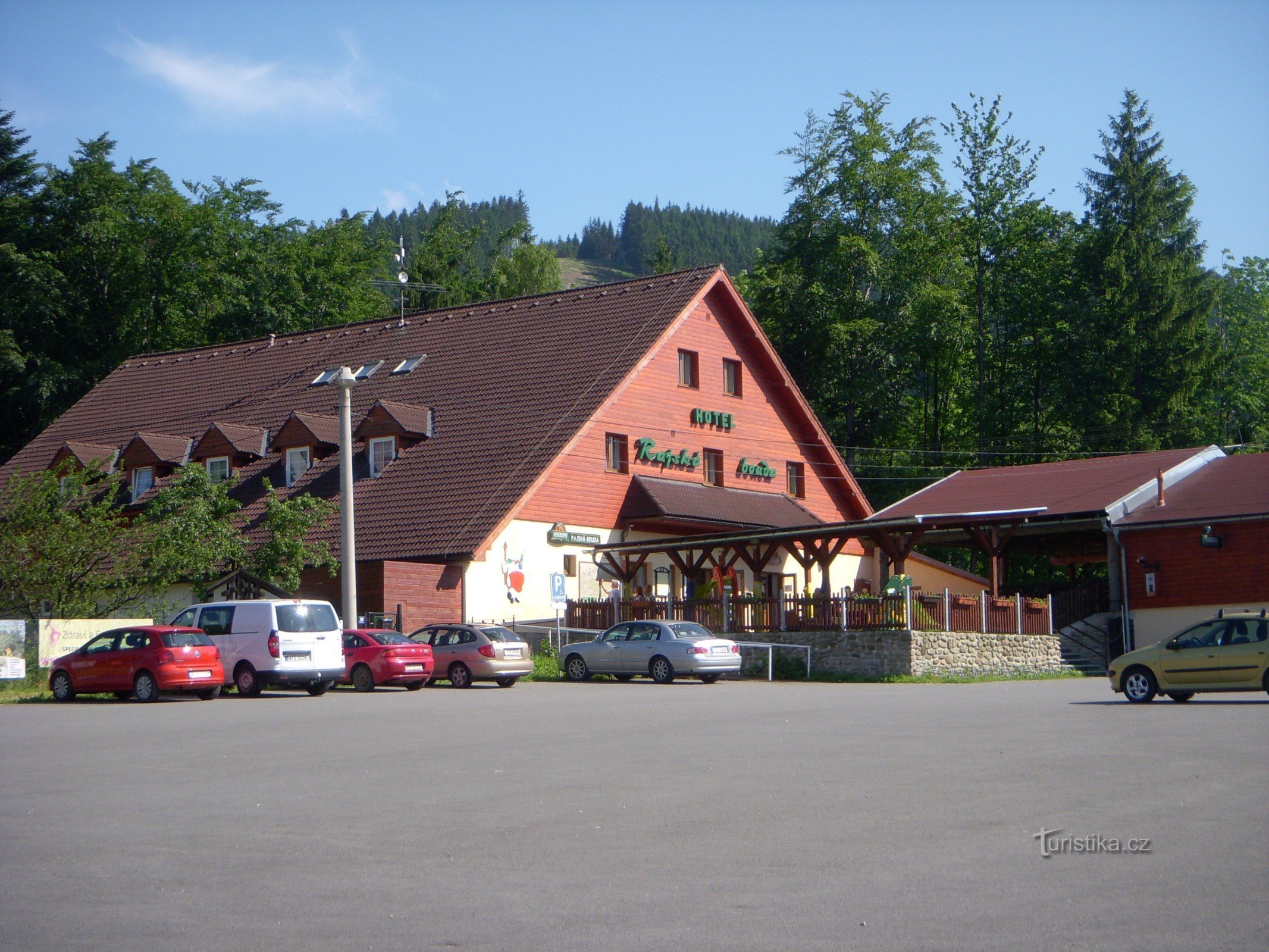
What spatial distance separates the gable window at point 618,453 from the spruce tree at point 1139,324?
26.1 meters

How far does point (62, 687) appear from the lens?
2591 cm

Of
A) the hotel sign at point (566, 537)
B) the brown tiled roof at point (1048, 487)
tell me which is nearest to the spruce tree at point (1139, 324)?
the brown tiled roof at point (1048, 487)

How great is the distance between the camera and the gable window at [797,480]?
46656 mm

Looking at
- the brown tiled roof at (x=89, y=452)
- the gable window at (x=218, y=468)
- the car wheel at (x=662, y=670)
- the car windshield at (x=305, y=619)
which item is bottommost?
the car wheel at (x=662, y=670)

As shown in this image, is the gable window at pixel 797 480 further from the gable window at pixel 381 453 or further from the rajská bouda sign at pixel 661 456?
the gable window at pixel 381 453

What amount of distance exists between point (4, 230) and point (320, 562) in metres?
29.5

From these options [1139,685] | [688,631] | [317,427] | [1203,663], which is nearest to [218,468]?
[317,427]

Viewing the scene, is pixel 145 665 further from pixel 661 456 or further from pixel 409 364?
pixel 409 364

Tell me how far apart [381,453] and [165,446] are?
7886 mm

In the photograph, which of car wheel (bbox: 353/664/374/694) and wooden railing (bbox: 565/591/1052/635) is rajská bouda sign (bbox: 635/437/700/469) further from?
car wheel (bbox: 353/664/374/694)

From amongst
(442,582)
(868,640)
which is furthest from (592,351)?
(868,640)

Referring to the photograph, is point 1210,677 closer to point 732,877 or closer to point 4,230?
point 732,877

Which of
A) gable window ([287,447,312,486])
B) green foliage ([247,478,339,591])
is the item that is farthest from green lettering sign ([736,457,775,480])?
green foliage ([247,478,339,591])

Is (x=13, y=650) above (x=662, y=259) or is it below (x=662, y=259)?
below
